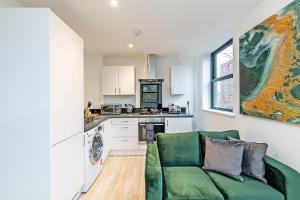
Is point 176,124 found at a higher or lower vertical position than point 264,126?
lower

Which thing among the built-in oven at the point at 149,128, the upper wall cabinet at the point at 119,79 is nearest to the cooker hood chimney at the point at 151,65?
the upper wall cabinet at the point at 119,79

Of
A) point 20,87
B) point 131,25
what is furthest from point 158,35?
point 20,87

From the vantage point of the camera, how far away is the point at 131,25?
312 centimetres

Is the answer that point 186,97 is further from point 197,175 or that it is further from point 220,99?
point 197,175

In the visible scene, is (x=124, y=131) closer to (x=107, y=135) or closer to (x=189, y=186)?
(x=107, y=135)

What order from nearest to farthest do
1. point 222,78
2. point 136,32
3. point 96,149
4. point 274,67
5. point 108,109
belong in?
point 274,67
point 96,149
point 136,32
point 222,78
point 108,109

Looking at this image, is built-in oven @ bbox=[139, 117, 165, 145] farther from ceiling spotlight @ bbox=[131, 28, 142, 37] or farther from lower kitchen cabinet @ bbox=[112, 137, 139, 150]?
ceiling spotlight @ bbox=[131, 28, 142, 37]

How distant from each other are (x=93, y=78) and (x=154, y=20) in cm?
280

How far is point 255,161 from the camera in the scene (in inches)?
81.6

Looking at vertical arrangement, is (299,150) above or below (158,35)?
below

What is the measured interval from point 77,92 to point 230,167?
2.00 metres

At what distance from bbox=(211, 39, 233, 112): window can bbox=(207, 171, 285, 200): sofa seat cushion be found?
6.75 feet

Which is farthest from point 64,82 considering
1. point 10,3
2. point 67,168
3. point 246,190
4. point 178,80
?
point 178,80

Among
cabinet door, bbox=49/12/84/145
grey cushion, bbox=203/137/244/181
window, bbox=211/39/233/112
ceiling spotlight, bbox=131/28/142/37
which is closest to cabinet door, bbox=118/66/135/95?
ceiling spotlight, bbox=131/28/142/37
